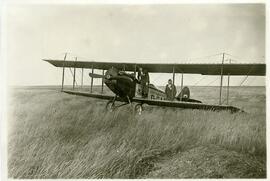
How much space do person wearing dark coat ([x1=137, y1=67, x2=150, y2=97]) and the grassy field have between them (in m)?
0.36

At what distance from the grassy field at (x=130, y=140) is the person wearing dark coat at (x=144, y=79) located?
356mm

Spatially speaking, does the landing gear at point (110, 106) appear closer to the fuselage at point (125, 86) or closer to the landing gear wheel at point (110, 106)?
the landing gear wheel at point (110, 106)

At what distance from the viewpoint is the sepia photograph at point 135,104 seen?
109 inches

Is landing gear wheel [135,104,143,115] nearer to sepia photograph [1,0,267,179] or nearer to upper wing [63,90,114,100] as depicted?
sepia photograph [1,0,267,179]

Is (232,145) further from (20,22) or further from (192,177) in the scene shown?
(20,22)

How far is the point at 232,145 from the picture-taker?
9.21 ft

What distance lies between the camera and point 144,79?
3.19 m

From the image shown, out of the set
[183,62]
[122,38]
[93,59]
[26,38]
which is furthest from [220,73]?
[26,38]

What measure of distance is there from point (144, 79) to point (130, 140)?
0.61 metres

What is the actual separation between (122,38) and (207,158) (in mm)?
1130

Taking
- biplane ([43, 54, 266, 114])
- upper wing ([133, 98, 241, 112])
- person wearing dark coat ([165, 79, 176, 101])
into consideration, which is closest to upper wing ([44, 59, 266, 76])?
biplane ([43, 54, 266, 114])

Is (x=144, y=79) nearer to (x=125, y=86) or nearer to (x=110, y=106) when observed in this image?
(x=125, y=86)

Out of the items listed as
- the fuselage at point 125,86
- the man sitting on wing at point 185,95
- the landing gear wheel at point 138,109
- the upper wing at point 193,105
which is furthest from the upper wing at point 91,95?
the man sitting on wing at point 185,95

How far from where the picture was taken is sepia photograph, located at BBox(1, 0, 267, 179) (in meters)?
2.77
